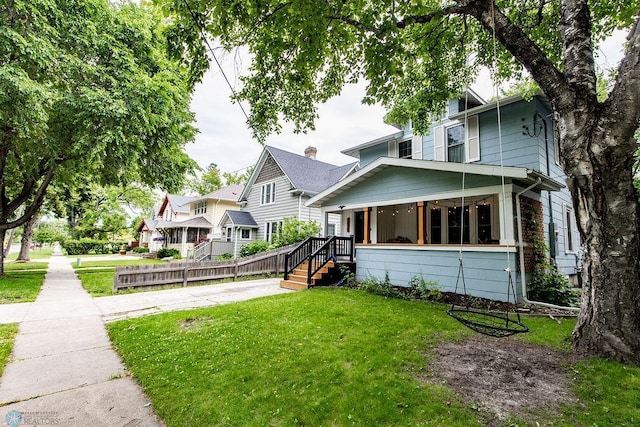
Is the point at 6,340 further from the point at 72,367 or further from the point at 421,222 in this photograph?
the point at 421,222

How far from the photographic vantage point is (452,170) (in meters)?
7.37

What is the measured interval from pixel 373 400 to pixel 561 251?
978cm

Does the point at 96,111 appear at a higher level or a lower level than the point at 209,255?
higher

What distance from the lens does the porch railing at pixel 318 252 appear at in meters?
9.73

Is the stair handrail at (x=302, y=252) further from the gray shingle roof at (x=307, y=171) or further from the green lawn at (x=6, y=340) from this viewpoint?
the green lawn at (x=6, y=340)

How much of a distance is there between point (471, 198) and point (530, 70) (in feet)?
18.3

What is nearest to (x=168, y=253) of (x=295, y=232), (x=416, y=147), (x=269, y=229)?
(x=269, y=229)

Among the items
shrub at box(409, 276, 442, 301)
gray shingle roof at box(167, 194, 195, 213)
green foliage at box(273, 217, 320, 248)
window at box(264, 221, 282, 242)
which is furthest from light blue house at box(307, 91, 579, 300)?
gray shingle roof at box(167, 194, 195, 213)

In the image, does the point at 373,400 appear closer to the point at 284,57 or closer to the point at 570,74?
the point at 570,74

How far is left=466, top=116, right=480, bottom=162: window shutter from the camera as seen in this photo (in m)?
9.86

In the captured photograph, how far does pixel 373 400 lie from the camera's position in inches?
111

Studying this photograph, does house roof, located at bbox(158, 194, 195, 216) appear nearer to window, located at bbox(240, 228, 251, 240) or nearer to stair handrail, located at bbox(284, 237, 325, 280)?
window, located at bbox(240, 228, 251, 240)

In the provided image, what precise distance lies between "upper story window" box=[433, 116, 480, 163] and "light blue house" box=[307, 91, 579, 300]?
0.11 ft

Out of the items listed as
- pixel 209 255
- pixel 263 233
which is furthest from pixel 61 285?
pixel 263 233
